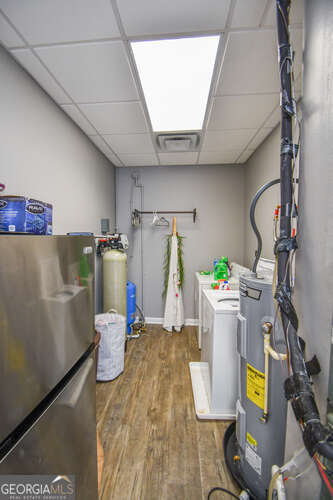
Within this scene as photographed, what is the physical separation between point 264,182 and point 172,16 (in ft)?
5.68

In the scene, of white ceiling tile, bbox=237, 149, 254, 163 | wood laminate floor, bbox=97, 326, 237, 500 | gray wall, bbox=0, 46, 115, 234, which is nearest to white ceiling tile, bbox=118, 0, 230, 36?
gray wall, bbox=0, 46, 115, 234

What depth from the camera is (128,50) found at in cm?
124

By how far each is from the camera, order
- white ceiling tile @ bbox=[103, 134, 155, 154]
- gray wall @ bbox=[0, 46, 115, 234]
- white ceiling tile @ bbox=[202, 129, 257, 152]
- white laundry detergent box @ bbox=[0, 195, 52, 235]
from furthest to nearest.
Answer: white ceiling tile @ bbox=[103, 134, 155, 154] < white ceiling tile @ bbox=[202, 129, 257, 152] < gray wall @ bbox=[0, 46, 115, 234] < white laundry detergent box @ bbox=[0, 195, 52, 235]

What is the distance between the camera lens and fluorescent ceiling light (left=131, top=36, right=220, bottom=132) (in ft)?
3.96

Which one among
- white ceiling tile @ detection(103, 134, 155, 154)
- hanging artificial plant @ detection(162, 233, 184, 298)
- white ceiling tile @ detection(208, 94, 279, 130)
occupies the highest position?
white ceiling tile @ detection(103, 134, 155, 154)

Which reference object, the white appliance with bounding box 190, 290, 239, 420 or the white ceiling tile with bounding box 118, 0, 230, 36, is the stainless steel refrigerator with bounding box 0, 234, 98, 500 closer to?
the white appliance with bounding box 190, 290, 239, 420

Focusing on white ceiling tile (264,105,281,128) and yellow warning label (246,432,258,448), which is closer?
yellow warning label (246,432,258,448)

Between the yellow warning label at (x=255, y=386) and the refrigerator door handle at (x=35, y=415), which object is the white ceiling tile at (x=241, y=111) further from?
the refrigerator door handle at (x=35, y=415)

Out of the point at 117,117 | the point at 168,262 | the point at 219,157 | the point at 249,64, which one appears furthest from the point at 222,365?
the point at 219,157

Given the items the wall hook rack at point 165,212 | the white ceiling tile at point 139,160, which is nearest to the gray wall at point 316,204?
the white ceiling tile at point 139,160

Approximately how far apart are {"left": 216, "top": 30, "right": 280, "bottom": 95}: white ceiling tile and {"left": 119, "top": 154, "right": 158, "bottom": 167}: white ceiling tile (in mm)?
1454

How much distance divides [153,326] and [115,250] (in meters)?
1.41

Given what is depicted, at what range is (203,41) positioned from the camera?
3.86ft

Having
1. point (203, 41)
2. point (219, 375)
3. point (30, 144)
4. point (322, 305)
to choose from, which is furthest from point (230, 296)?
point (30, 144)
